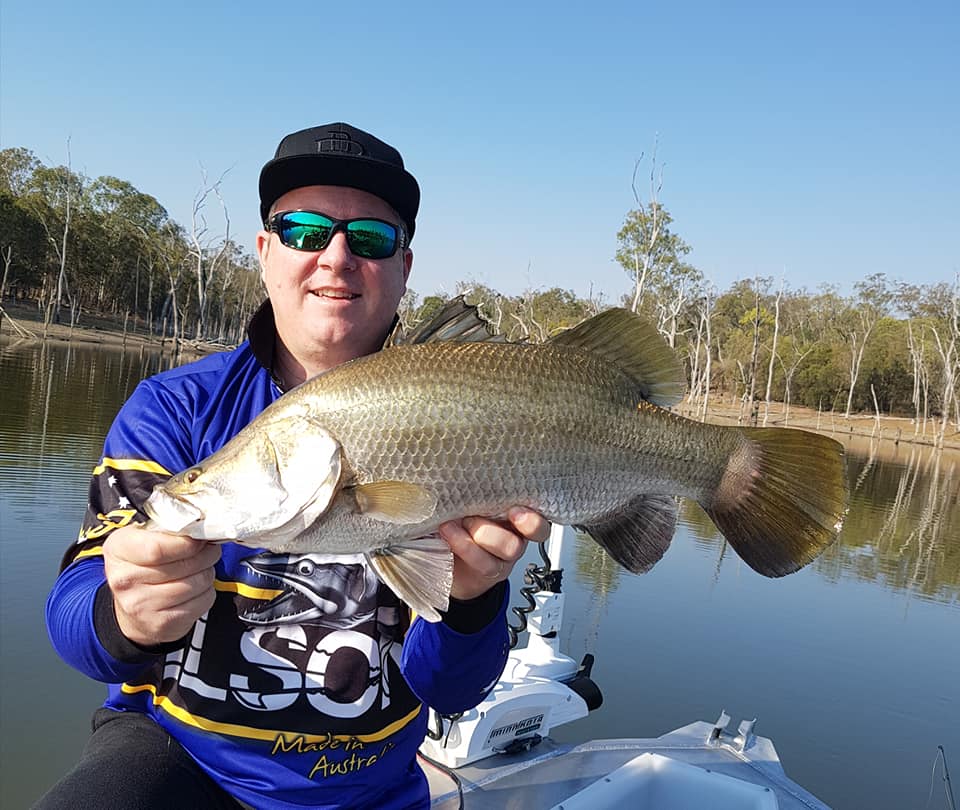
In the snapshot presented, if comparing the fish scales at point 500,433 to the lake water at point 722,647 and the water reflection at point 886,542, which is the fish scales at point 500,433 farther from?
the water reflection at point 886,542

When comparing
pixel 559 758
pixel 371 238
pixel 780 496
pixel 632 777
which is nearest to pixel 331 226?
pixel 371 238

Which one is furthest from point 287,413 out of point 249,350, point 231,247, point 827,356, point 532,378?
point 231,247

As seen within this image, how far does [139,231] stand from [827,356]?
64.9 m

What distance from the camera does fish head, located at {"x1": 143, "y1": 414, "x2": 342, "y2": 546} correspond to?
179 cm

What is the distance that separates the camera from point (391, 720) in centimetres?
257

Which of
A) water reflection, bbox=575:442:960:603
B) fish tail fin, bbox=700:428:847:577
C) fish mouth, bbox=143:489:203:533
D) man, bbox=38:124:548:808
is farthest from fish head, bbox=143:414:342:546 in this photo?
water reflection, bbox=575:442:960:603

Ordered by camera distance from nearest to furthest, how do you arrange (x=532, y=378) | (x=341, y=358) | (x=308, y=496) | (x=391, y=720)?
(x=308, y=496)
(x=532, y=378)
(x=391, y=720)
(x=341, y=358)

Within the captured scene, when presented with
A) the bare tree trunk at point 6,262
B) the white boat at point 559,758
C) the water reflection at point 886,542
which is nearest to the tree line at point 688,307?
the bare tree trunk at point 6,262

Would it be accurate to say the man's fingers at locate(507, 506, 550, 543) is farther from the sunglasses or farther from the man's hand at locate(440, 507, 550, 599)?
the sunglasses

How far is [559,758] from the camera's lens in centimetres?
465

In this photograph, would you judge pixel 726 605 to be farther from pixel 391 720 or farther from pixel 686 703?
pixel 391 720

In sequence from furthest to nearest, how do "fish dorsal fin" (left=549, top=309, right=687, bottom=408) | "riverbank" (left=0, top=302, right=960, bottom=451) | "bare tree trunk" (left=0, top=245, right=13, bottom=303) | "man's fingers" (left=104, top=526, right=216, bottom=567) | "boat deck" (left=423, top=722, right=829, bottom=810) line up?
1. "bare tree trunk" (left=0, top=245, right=13, bottom=303)
2. "riverbank" (left=0, top=302, right=960, bottom=451)
3. "boat deck" (left=423, top=722, right=829, bottom=810)
4. "fish dorsal fin" (left=549, top=309, right=687, bottom=408)
5. "man's fingers" (left=104, top=526, right=216, bottom=567)

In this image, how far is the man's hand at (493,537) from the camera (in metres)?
2.12

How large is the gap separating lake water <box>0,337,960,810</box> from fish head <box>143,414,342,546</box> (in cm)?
489
